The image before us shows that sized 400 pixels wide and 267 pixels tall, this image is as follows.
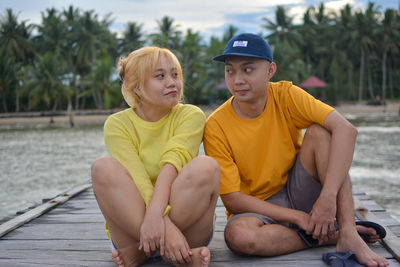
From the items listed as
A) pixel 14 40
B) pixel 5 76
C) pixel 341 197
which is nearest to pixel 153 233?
pixel 341 197

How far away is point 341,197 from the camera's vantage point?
6.77 feet

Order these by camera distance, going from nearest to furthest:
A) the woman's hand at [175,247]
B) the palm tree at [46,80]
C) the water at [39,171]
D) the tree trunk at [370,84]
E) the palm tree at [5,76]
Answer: the woman's hand at [175,247] → the water at [39,171] → the palm tree at [5,76] → the palm tree at [46,80] → the tree trunk at [370,84]

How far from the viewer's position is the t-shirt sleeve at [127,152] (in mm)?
1959

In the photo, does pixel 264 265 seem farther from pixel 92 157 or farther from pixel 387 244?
pixel 92 157

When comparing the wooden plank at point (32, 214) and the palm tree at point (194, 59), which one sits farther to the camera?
the palm tree at point (194, 59)

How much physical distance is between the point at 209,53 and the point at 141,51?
32.2 m

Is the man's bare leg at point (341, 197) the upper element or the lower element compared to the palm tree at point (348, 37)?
lower

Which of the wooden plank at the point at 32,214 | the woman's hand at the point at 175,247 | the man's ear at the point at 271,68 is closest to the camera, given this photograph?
the woman's hand at the point at 175,247

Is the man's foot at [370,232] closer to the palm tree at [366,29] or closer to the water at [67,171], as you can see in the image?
the water at [67,171]

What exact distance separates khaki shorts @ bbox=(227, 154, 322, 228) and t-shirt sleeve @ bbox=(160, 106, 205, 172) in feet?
1.43

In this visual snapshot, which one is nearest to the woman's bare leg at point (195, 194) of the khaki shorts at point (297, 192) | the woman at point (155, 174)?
the woman at point (155, 174)

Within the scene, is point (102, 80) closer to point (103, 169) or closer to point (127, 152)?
point (127, 152)

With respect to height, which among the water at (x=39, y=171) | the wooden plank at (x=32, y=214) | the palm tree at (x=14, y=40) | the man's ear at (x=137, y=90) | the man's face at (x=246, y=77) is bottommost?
the water at (x=39, y=171)

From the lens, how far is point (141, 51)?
2094mm
